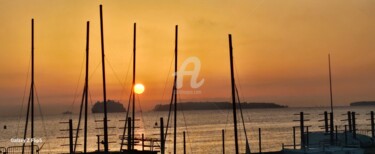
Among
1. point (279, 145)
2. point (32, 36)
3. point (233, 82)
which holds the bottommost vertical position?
point (279, 145)

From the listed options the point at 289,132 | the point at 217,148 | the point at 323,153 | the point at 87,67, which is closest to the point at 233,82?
→ the point at 323,153

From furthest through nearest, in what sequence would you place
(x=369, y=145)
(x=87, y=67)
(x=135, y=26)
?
(x=369, y=145) < (x=135, y=26) < (x=87, y=67)

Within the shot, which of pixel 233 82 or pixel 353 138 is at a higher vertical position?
pixel 233 82

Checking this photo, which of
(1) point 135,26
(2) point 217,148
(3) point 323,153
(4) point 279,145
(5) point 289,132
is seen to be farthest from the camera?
(5) point 289,132

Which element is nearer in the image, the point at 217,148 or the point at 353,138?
the point at 353,138

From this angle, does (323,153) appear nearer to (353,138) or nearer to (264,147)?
(353,138)

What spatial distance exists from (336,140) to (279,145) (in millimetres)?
50585

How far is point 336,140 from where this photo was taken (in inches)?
1960

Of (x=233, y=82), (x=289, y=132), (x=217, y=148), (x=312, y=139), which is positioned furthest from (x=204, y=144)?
(x=233, y=82)

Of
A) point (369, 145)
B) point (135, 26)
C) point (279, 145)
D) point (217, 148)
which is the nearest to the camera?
point (135, 26)

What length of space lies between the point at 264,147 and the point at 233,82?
5869 cm

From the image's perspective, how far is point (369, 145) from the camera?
48812 mm

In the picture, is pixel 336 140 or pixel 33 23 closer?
pixel 33 23

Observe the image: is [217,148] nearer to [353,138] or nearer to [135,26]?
[353,138]
